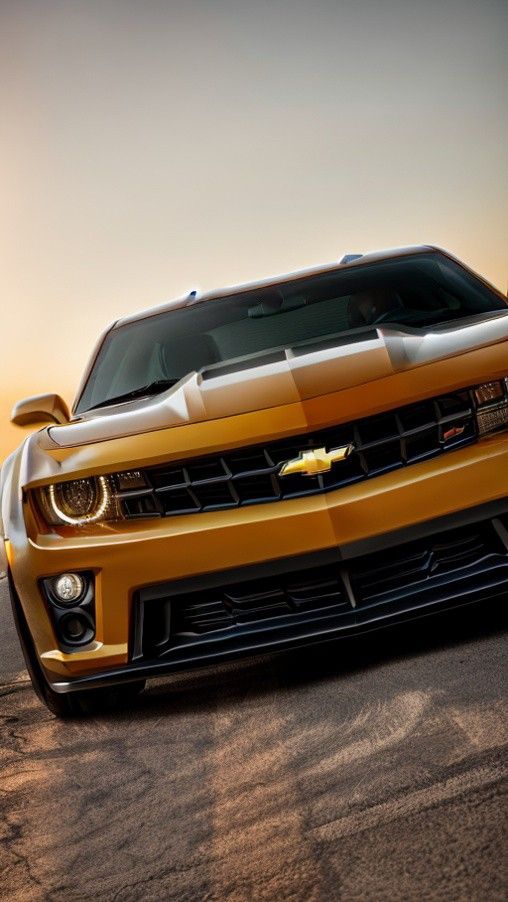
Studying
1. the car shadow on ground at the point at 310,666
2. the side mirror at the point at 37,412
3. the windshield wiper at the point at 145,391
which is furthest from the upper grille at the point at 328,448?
the side mirror at the point at 37,412

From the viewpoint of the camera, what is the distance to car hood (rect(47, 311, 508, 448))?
131 inches

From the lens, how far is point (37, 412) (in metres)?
4.54

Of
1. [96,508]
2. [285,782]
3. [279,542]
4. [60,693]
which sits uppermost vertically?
[96,508]

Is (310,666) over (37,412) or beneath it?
beneath

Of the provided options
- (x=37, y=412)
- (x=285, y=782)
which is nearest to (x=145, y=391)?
(x=37, y=412)

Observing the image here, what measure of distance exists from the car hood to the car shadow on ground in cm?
77

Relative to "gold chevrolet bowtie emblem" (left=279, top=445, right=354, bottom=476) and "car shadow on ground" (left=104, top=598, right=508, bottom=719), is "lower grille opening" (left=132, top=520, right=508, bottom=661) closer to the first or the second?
"car shadow on ground" (left=104, top=598, right=508, bottom=719)

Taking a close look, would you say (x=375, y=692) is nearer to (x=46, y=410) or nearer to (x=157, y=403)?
(x=157, y=403)

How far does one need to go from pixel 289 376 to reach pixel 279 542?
1.76 feet

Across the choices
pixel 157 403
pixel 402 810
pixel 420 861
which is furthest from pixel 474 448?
pixel 420 861

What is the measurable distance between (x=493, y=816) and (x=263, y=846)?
19.4 inches

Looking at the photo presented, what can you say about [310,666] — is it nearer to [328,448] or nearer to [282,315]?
[328,448]

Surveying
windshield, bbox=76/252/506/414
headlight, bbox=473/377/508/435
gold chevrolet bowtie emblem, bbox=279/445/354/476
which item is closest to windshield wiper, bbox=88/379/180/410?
windshield, bbox=76/252/506/414

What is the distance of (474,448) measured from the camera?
10.9 ft
